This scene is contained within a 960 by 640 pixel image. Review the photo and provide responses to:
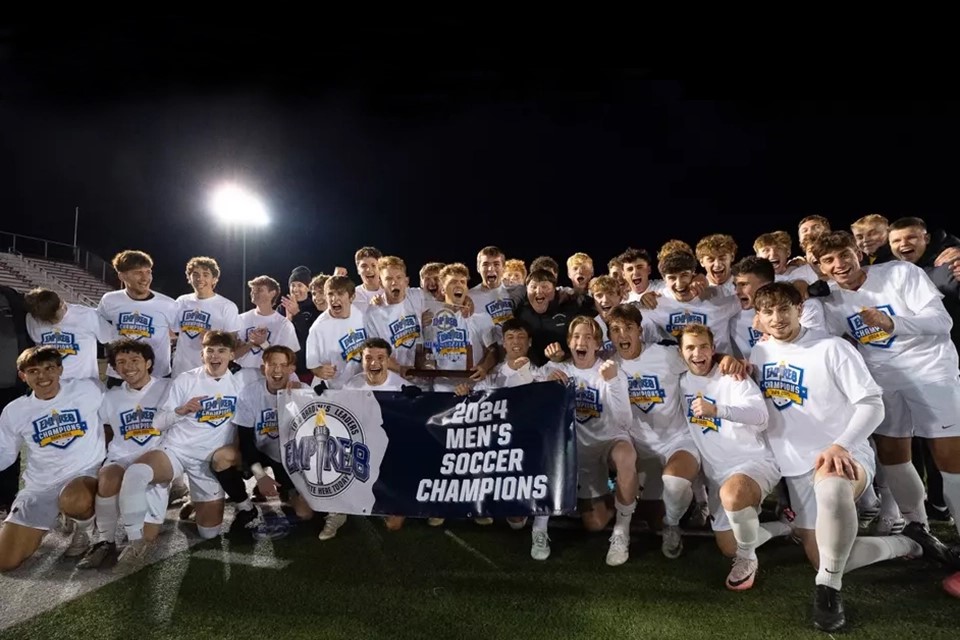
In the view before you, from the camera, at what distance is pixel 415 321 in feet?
17.7

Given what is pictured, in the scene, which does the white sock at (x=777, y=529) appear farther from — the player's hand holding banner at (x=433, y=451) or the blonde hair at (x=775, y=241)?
the blonde hair at (x=775, y=241)

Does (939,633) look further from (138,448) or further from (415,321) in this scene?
(138,448)

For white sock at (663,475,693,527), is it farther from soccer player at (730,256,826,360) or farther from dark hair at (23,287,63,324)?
dark hair at (23,287,63,324)

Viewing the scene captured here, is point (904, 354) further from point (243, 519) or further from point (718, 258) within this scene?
point (243, 519)

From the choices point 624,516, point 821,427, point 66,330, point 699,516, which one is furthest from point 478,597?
point 66,330

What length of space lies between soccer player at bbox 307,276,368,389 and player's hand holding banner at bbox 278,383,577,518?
712 mm

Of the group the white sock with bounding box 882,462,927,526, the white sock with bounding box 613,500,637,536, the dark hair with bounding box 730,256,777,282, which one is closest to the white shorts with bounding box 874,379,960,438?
the white sock with bounding box 882,462,927,526

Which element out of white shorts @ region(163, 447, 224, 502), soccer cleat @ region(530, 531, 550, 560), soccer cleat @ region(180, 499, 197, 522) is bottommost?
soccer cleat @ region(530, 531, 550, 560)

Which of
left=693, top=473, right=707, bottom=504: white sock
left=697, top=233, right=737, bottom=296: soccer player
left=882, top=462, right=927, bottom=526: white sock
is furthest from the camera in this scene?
left=697, top=233, right=737, bottom=296: soccer player

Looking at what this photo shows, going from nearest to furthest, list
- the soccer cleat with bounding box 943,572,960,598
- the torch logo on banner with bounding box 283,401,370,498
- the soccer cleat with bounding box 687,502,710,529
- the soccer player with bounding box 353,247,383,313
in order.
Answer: the soccer cleat with bounding box 943,572,960,598 → the torch logo on banner with bounding box 283,401,370,498 → the soccer cleat with bounding box 687,502,710,529 → the soccer player with bounding box 353,247,383,313

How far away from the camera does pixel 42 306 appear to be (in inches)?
187

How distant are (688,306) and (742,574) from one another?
6.99 ft

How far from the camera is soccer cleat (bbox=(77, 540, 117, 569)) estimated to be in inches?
148

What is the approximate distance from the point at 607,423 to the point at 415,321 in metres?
2.16
